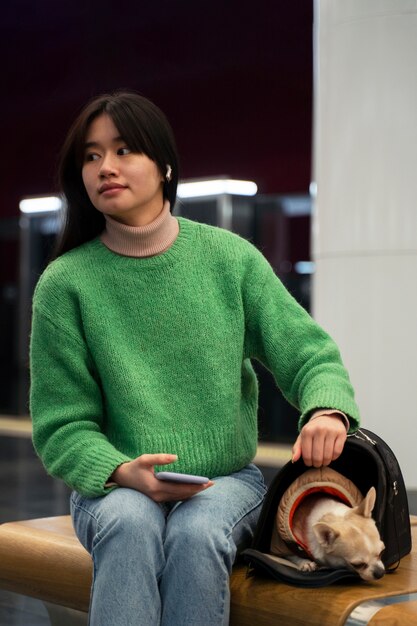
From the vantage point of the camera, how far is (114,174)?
266 cm

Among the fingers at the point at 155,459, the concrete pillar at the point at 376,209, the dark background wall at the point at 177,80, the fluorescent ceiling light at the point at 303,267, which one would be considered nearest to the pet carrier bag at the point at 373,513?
the fingers at the point at 155,459

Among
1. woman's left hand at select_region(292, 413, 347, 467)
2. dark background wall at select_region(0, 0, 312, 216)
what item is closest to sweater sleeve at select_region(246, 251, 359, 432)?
woman's left hand at select_region(292, 413, 347, 467)

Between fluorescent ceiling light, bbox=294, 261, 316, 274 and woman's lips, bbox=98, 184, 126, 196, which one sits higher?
woman's lips, bbox=98, 184, 126, 196

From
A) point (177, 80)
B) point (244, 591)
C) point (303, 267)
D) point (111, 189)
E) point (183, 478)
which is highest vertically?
point (177, 80)

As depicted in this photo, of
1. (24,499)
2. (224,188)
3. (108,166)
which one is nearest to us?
(108,166)

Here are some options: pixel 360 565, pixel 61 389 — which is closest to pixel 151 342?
pixel 61 389

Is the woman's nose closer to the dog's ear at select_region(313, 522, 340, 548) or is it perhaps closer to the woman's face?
the woman's face

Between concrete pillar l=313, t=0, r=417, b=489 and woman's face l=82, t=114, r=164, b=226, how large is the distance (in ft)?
12.5

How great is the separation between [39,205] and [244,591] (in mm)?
12118

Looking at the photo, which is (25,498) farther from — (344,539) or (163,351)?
(344,539)

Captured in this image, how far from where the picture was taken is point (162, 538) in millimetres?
2432

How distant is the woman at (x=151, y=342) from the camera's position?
2592 mm

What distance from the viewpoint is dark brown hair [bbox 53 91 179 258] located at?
8.80ft

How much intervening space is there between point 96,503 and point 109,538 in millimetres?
176
